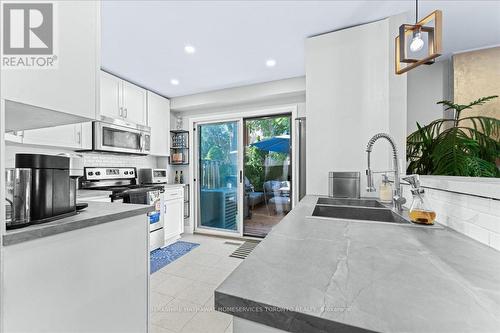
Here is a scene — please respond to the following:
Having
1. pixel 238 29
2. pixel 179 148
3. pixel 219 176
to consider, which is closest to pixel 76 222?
pixel 238 29

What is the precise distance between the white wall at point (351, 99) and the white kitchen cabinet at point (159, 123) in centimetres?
261

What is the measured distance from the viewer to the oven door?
279 cm

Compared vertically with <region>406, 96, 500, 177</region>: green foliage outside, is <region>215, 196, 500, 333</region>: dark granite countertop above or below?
below

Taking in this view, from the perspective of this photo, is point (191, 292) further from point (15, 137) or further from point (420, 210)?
point (15, 137)

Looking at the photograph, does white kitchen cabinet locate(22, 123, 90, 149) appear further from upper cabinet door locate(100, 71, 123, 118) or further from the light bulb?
the light bulb

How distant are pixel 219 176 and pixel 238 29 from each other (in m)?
2.46

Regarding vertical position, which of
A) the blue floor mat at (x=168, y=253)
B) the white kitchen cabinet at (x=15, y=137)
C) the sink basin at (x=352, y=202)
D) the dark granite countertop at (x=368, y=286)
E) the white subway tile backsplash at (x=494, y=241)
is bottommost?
the blue floor mat at (x=168, y=253)

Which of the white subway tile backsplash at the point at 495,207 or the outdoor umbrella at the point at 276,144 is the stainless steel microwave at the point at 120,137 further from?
the white subway tile backsplash at the point at 495,207

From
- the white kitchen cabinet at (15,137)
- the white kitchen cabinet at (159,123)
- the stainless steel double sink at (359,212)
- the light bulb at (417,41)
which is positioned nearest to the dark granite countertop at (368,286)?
the stainless steel double sink at (359,212)

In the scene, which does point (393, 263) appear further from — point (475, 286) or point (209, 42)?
point (209, 42)

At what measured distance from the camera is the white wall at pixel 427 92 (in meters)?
2.70

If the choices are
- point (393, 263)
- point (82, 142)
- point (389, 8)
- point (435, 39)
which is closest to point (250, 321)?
point (393, 263)

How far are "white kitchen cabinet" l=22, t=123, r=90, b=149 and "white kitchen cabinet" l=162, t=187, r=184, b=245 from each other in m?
1.28

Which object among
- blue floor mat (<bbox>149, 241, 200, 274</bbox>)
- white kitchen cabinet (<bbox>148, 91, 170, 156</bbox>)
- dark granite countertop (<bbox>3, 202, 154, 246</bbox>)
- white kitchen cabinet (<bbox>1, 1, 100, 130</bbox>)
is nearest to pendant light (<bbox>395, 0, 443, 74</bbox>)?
white kitchen cabinet (<bbox>1, 1, 100, 130</bbox>)
